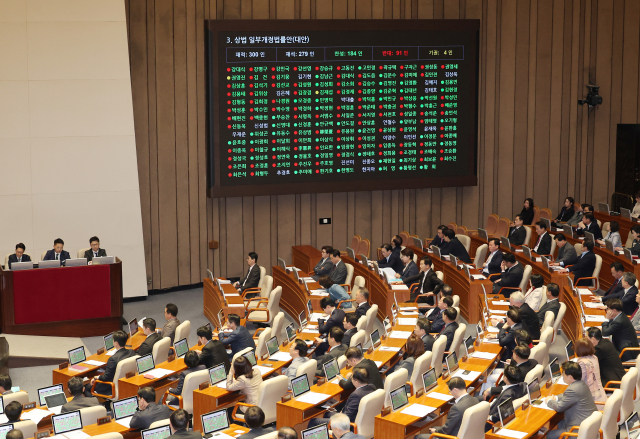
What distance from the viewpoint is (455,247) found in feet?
45.5

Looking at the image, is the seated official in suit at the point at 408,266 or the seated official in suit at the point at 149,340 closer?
the seated official in suit at the point at 149,340

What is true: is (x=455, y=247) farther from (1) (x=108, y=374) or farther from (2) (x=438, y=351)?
(1) (x=108, y=374)

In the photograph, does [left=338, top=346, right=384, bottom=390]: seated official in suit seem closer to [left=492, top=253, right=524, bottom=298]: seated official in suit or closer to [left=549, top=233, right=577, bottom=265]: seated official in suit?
[left=492, top=253, right=524, bottom=298]: seated official in suit

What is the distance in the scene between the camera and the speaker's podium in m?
11.5

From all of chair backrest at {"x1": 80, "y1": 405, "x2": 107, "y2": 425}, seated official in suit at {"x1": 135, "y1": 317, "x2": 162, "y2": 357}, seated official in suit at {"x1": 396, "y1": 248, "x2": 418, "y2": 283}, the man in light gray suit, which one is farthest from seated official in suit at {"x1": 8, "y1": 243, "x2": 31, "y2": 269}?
the man in light gray suit

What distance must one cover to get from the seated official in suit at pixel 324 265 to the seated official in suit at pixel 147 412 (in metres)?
6.12

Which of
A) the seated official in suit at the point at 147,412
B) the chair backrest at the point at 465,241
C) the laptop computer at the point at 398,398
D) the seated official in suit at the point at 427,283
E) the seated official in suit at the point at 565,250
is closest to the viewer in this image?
the seated official in suit at the point at 147,412

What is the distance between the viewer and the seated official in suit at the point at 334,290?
1157 centimetres

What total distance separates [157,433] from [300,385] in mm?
1730

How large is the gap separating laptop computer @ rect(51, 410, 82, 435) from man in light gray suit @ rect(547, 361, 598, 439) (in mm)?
4172

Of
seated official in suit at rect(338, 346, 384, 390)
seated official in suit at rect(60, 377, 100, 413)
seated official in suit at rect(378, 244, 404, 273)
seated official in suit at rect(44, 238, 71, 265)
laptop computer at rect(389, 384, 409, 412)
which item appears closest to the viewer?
laptop computer at rect(389, 384, 409, 412)

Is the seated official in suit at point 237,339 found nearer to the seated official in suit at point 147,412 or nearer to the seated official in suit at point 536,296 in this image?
the seated official in suit at point 147,412

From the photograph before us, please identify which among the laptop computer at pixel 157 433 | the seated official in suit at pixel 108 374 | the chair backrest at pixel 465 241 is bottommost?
the seated official in suit at pixel 108 374

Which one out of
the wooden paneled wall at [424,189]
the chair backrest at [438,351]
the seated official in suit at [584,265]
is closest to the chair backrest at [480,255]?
the seated official in suit at [584,265]
